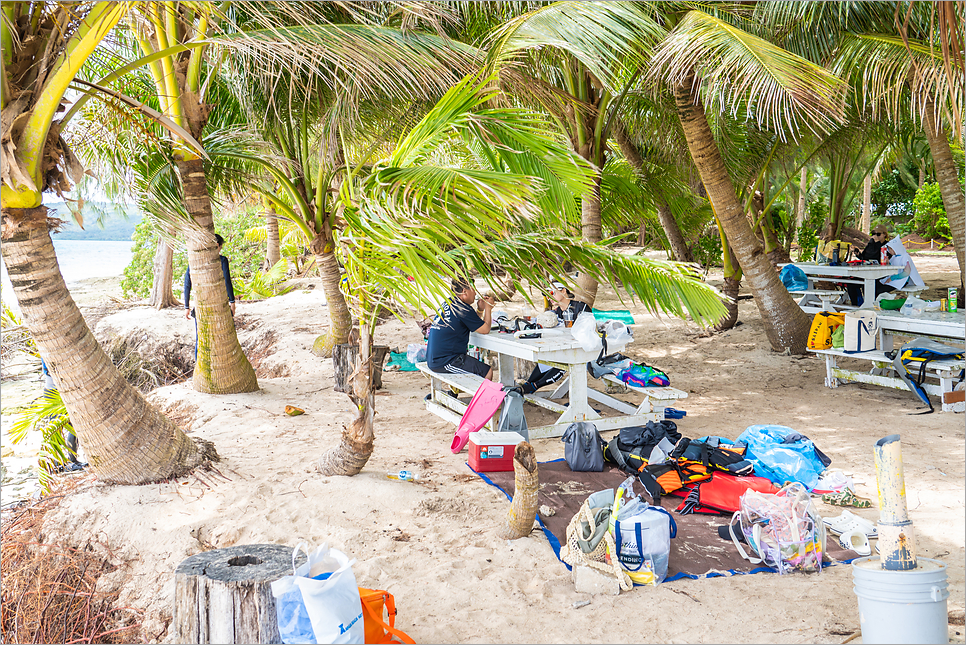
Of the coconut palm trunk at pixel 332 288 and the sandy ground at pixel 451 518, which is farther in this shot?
the coconut palm trunk at pixel 332 288

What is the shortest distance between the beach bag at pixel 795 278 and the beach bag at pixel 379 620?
29.6ft

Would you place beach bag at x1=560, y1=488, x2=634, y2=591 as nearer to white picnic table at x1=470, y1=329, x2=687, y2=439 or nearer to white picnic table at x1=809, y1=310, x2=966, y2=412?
white picnic table at x1=470, y1=329, x2=687, y2=439

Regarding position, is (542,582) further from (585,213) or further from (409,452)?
(585,213)

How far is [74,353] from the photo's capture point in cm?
430

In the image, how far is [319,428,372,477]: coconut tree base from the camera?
4645 mm

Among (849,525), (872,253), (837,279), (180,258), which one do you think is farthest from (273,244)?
(849,525)

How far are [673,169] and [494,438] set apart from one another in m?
7.86

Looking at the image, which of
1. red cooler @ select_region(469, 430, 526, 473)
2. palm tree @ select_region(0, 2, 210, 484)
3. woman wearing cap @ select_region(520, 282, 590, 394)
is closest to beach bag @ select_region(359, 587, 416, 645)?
red cooler @ select_region(469, 430, 526, 473)

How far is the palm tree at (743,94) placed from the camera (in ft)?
17.4

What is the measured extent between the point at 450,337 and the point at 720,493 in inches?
108

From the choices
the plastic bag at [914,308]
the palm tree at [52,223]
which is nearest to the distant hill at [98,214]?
the palm tree at [52,223]

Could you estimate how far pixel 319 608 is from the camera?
2.56 m

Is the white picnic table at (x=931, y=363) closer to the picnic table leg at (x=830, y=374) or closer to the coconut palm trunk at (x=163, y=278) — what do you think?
the picnic table leg at (x=830, y=374)

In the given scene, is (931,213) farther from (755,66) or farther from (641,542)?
(641,542)
